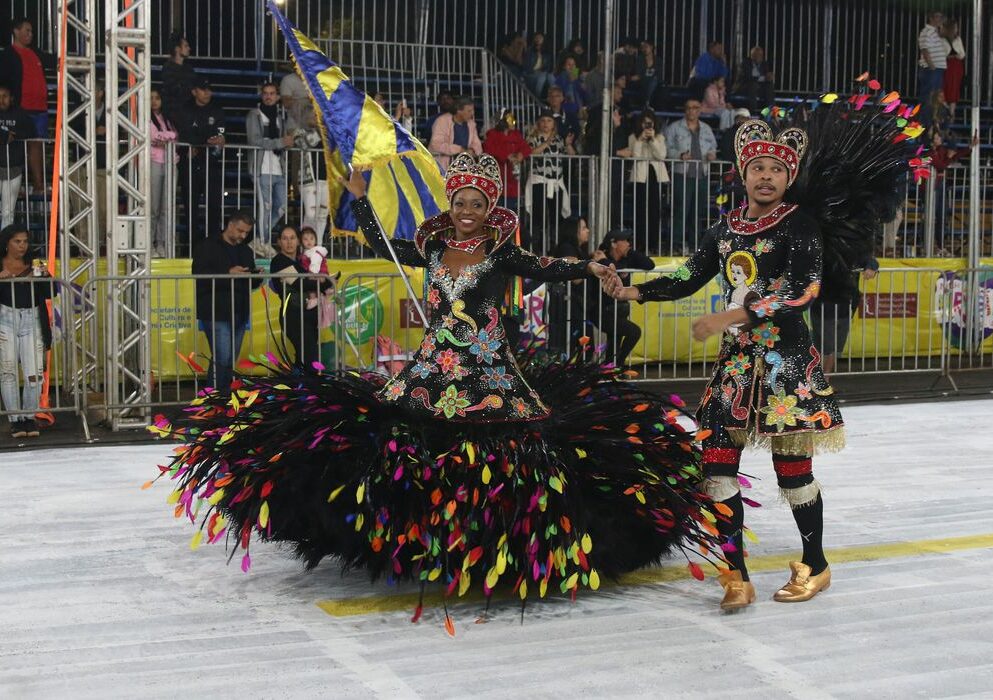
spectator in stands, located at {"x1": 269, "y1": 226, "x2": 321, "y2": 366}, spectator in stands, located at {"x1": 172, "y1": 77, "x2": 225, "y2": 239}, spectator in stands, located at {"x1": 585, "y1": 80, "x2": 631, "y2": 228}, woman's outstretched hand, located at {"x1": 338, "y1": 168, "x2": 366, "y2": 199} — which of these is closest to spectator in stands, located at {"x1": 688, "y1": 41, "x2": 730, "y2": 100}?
spectator in stands, located at {"x1": 585, "y1": 80, "x2": 631, "y2": 228}

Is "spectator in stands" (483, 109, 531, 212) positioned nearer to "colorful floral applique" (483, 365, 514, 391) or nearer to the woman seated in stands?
the woman seated in stands

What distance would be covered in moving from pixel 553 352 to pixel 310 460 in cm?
166

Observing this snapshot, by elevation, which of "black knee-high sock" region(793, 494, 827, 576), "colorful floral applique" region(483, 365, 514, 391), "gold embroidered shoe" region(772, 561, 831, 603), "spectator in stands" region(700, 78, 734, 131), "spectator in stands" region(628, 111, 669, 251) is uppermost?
"spectator in stands" region(700, 78, 734, 131)

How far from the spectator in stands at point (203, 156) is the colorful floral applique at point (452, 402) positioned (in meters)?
8.05

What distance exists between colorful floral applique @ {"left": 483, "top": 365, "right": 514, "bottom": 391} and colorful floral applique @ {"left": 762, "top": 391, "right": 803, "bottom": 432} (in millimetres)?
1065

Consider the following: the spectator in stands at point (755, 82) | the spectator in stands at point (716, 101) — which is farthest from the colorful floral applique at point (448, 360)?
the spectator in stands at point (755, 82)

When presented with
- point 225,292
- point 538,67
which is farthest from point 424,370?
point 538,67

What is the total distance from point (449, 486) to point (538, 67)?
1206 cm

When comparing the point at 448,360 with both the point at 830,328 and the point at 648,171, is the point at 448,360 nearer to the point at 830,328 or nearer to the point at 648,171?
the point at 830,328

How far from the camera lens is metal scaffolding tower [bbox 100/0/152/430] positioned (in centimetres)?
970

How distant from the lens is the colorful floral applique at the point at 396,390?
536 cm

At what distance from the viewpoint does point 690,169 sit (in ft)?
48.9

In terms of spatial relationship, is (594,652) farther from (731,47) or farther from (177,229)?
(731,47)

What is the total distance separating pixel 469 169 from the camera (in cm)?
549
